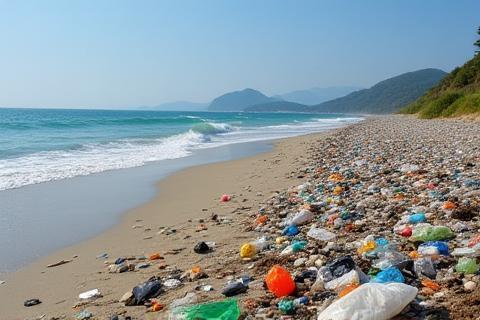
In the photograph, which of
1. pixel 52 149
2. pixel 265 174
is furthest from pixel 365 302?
pixel 52 149

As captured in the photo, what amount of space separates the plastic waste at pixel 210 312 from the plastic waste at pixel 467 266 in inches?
62.8

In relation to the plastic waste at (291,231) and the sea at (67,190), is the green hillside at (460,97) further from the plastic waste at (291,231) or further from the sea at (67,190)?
the plastic waste at (291,231)

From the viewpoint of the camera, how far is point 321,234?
188 inches

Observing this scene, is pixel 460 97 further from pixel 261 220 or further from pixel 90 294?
pixel 90 294

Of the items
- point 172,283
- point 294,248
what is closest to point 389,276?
point 294,248

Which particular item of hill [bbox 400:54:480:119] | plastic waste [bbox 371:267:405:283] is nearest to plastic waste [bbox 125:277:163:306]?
plastic waste [bbox 371:267:405:283]

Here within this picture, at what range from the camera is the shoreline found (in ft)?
13.5

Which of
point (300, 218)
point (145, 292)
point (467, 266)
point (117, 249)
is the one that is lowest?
point (117, 249)

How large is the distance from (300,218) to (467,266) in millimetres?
2591

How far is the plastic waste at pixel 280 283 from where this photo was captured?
3.25m

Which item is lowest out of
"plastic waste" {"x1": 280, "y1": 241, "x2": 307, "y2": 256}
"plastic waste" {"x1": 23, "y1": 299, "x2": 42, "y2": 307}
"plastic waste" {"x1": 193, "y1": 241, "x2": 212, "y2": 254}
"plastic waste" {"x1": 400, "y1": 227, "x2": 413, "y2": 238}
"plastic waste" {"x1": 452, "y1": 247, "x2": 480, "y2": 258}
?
"plastic waste" {"x1": 23, "y1": 299, "x2": 42, "y2": 307}

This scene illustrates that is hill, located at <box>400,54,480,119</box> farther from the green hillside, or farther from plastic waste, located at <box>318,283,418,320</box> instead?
plastic waste, located at <box>318,283,418,320</box>

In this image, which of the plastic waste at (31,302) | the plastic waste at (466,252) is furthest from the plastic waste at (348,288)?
the plastic waste at (31,302)

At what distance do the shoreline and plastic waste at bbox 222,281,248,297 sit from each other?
3.58 ft
